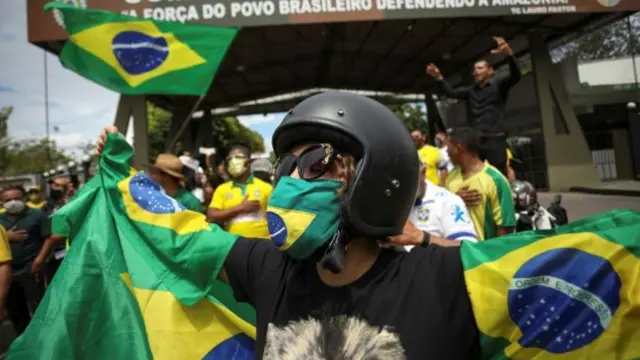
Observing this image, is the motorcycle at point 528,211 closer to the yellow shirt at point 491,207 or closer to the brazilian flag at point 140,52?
the yellow shirt at point 491,207

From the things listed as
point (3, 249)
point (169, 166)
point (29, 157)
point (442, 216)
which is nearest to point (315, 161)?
point (442, 216)

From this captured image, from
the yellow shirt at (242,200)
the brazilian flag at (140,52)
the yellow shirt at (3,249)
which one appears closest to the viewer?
the brazilian flag at (140,52)

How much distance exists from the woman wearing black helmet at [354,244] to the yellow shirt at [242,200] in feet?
12.9

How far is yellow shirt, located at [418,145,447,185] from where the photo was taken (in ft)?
21.3

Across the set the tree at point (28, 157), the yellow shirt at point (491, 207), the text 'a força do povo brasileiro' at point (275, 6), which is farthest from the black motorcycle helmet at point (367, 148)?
the tree at point (28, 157)

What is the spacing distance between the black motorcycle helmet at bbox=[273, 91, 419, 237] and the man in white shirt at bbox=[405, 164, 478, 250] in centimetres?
174

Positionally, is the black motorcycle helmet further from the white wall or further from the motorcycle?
the white wall

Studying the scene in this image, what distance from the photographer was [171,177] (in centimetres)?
561

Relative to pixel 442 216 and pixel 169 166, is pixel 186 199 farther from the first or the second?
pixel 442 216

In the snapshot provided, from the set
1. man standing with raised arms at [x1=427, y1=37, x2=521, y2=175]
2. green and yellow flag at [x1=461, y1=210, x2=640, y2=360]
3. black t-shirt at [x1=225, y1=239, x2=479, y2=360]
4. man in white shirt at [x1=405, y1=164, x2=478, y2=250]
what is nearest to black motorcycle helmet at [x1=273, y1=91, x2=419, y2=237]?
black t-shirt at [x1=225, y1=239, x2=479, y2=360]

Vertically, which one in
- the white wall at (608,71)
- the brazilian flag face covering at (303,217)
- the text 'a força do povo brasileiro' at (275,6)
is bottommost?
the brazilian flag face covering at (303,217)

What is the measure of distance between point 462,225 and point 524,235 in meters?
1.90

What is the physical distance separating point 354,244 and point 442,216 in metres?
1.92

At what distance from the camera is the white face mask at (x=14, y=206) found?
6789 millimetres
